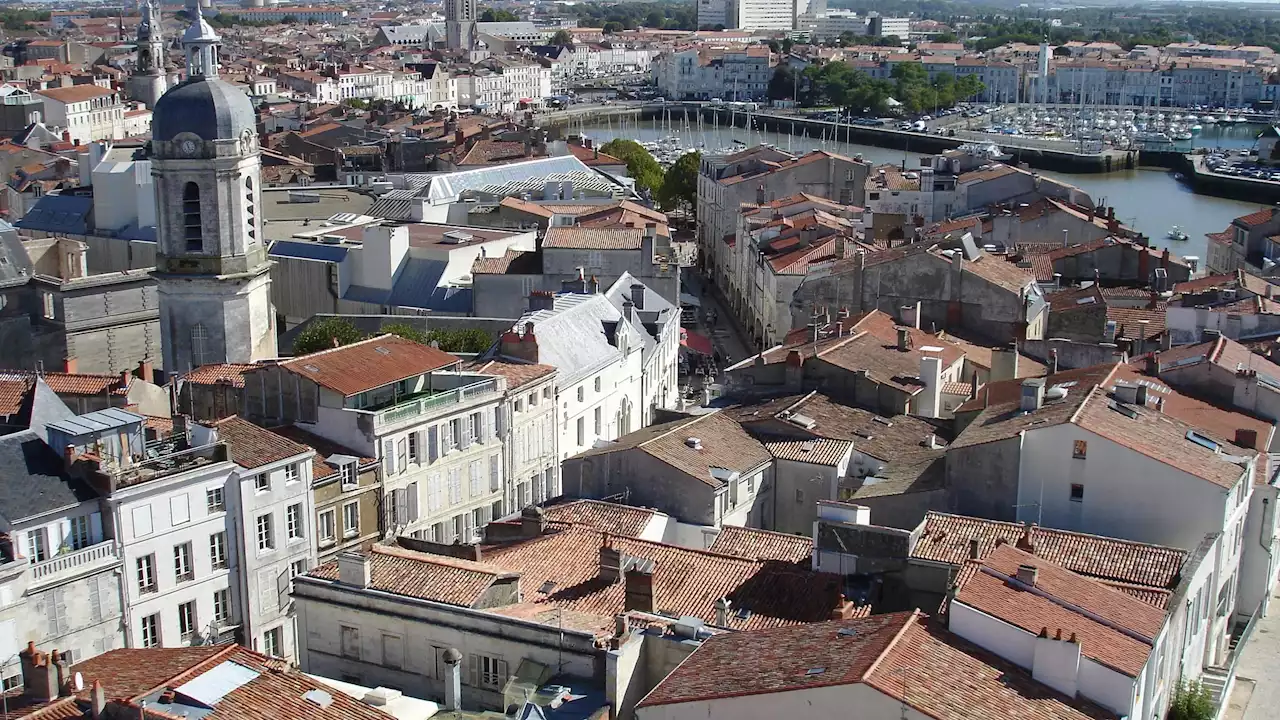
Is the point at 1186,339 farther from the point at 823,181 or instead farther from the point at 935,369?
the point at 823,181

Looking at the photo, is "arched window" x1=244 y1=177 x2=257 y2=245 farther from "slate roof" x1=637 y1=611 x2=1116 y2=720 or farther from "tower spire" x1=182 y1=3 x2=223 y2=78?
"slate roof" x1=637 y1=611 x2=1116 y2=720

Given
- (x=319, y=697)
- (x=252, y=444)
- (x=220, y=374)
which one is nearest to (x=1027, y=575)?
(x=319, y=697)

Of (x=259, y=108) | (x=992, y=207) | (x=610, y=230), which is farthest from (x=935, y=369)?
(x=259, y=108)

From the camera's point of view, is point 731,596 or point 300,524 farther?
point 300,524

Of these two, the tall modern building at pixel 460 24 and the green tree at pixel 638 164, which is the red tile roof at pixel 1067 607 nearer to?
the green tree at pixel 638 164

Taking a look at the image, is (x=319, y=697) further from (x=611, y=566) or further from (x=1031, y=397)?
(x=1031, y=397)

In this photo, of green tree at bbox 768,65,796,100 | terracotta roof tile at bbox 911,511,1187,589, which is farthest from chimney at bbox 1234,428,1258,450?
green tree at bbox 768,65,796,100

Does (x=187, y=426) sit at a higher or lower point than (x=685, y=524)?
higher
